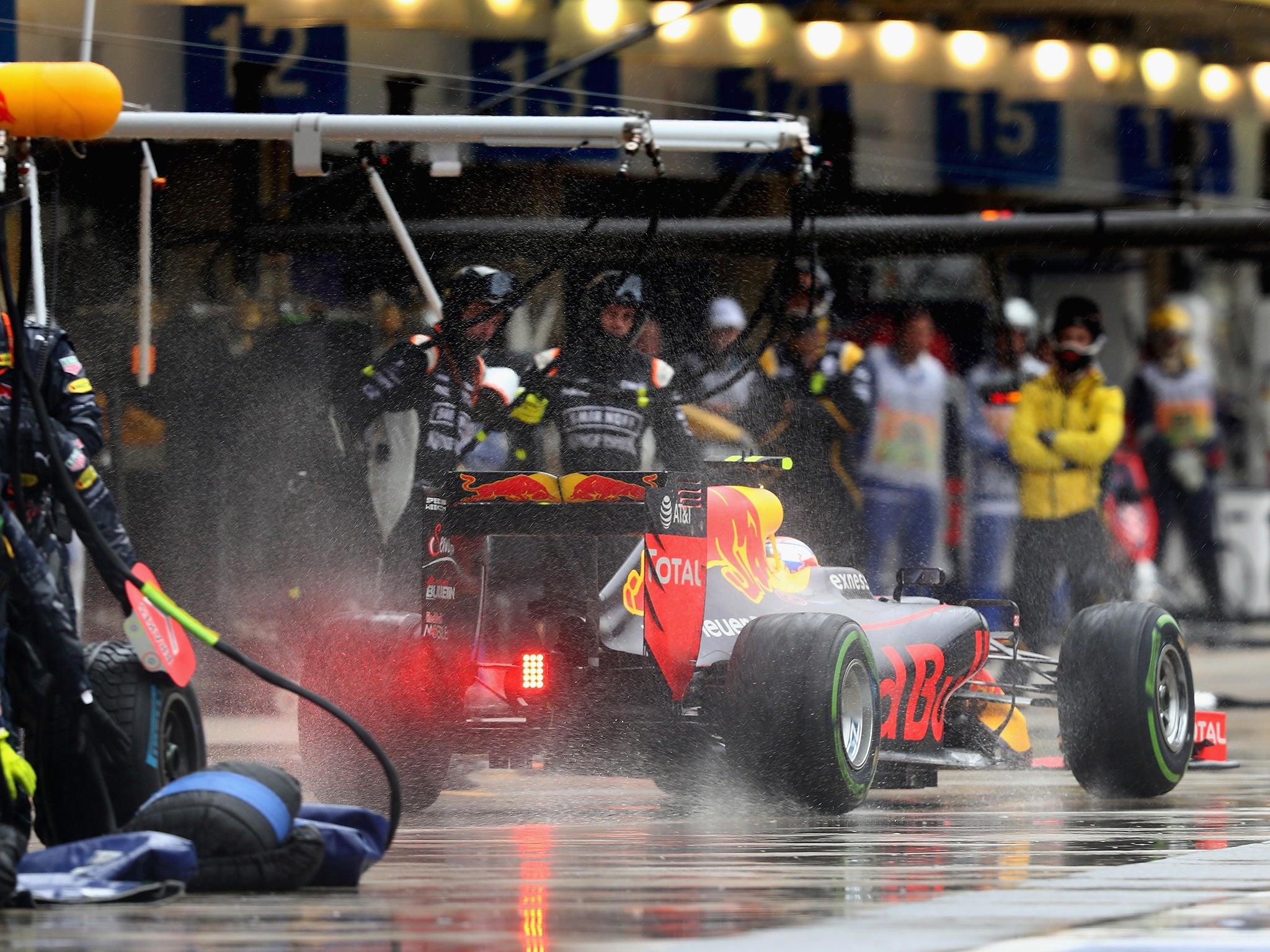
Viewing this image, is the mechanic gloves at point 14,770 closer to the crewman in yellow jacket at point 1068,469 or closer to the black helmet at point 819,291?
the crewman in yellow jacket at point 1068,469

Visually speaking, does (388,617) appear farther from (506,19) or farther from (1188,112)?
(1188,112)

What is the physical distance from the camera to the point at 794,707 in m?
6.53

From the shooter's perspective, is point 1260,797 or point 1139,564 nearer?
point 1260,797

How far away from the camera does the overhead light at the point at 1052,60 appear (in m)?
14.5

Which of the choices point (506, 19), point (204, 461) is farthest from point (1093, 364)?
point (204, 461)

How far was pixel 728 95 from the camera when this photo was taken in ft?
40.7

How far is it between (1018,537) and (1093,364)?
3.36 ft

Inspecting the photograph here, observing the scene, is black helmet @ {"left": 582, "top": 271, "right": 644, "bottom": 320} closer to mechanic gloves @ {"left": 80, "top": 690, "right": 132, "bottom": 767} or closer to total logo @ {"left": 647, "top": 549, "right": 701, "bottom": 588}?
total logo @ {"left": 647, "top": 549, "right": 701, "bottom": 588}

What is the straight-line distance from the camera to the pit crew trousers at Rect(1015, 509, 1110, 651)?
1024 cm

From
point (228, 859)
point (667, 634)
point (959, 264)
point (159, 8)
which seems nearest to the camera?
point (228, 859)

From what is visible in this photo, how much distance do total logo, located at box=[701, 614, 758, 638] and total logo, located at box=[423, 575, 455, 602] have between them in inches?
32.4

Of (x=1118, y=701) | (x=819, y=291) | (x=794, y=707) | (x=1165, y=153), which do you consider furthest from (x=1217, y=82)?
(x=794, y=707)

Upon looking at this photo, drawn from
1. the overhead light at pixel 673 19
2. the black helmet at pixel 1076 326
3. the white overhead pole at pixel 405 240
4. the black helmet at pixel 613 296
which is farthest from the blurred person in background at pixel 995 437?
the white overhead pole at pixel 405 240

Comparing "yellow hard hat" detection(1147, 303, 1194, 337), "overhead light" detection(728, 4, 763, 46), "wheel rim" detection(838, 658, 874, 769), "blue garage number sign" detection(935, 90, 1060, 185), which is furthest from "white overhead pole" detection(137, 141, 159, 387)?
"yellow hard hat" detection(1147, 303, 1194, 337)
